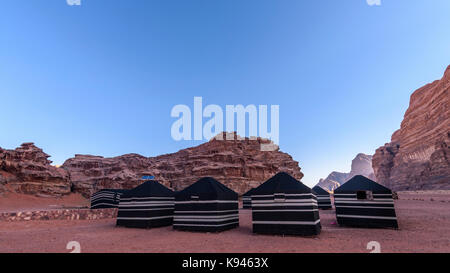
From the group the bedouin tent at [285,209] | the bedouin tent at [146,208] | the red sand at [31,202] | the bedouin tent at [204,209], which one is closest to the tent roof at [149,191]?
the bedouin tent at [146,208]

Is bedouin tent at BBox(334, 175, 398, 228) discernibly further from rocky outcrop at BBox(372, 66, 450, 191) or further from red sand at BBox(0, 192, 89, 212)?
rocky outcrop at BBox(372, 66, 450, 191)

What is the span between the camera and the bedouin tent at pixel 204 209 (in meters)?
12.4

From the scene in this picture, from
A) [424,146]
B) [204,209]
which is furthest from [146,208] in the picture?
[424,146]

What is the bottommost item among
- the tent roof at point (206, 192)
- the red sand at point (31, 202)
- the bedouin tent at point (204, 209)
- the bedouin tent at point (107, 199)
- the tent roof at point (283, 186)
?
the red sand at point (31, 202)

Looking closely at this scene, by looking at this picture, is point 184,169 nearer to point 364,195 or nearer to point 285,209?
point 364,195

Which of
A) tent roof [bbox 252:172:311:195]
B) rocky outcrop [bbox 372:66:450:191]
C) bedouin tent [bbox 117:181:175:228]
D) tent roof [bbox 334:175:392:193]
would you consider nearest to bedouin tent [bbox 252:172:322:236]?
tent roof [bbox 252:172:311:195]

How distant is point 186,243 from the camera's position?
30.4 feet

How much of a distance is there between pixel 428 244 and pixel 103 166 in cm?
7084

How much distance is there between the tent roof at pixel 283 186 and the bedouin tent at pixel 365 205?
13.1 feet

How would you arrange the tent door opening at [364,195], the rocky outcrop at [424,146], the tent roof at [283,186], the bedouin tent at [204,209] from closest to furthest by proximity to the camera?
the tent roof at [283,186]
the bedouin tent at [204,209]
the tent door opening at [364,195]
the rocky outcrop at [424,146]

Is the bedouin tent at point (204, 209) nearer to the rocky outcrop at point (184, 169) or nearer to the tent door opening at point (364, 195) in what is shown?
the tent door opening at point (364, 195)

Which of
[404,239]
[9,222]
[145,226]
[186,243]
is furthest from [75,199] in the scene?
[404,239]

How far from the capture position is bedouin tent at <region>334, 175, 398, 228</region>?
39.8 ft

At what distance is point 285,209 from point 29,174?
44.5 metres
